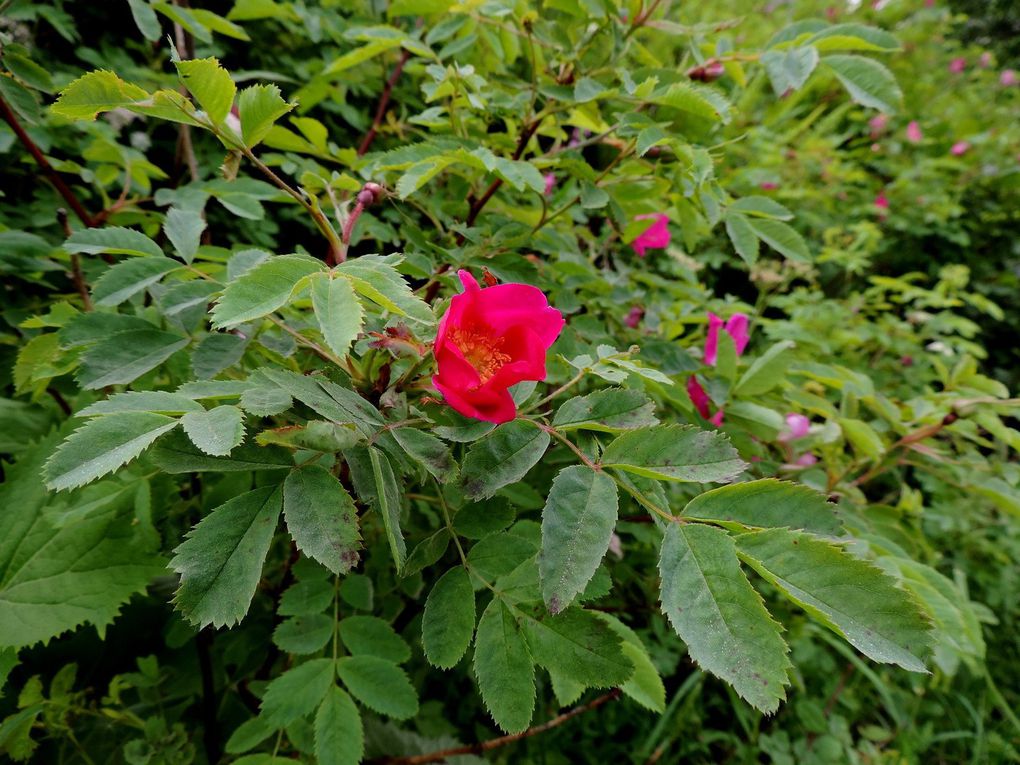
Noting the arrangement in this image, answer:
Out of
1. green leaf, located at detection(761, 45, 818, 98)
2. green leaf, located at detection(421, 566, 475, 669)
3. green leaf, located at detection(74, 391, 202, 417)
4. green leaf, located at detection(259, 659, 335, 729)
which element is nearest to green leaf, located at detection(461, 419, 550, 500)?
green leaf, located at detection(421, 566, 475, 669)

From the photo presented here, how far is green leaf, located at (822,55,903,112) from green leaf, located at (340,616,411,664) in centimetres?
91

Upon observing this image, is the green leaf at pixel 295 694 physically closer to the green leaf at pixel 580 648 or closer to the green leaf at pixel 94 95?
the green leaf at pixel 580 648

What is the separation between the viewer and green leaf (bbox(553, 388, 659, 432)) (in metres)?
0.51

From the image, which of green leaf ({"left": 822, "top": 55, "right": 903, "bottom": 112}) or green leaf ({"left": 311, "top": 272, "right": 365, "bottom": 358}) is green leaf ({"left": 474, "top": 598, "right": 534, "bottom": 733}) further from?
green leaf ({"left": 822, "top": 55, "right": 903, "bottom": 112})

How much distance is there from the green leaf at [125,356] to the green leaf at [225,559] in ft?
0.69

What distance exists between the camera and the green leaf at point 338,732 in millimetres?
585

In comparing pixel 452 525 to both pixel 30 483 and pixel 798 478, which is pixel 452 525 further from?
pixel 798 478

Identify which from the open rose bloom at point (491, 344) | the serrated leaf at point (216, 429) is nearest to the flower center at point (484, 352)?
the open rose bloom at point (491, 344)

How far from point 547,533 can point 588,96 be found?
0.56 m

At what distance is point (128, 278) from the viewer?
2.07ft

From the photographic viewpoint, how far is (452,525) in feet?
1.83

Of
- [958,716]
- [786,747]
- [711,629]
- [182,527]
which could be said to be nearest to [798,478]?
[711,629]

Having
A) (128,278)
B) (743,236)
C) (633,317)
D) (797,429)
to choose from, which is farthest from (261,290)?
(797,429)

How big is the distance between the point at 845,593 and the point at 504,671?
0.27 metres
